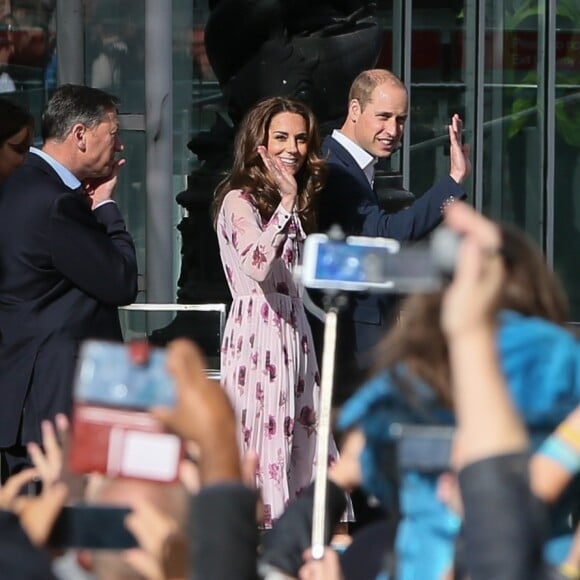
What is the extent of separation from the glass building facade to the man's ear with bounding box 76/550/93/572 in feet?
14.8

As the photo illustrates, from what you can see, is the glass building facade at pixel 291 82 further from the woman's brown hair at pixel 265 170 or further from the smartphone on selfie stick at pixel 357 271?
the smartphone on selfie stick at pixel 357 271

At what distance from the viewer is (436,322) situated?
6.42 ft

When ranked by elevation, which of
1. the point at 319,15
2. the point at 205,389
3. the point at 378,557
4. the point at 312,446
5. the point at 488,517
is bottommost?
the point at 312,446

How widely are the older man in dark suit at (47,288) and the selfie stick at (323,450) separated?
1845mm

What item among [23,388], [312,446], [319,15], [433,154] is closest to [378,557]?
[23,388]

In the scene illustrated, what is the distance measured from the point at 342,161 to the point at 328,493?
9.46 ft

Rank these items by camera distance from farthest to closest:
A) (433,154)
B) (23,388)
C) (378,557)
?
1. (433,154)
2. (23,388)
3. (378,557)

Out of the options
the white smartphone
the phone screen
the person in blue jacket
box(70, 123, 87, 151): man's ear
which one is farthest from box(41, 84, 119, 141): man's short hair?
the person in blue jacket

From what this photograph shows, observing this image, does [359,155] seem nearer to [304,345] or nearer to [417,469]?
[304,345]

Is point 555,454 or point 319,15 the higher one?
point 319,15

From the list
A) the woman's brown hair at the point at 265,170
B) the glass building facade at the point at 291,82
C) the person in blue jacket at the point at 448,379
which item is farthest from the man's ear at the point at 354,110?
the person in blue jacket at the point at 448,379

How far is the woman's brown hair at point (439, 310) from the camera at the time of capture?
1935 mm

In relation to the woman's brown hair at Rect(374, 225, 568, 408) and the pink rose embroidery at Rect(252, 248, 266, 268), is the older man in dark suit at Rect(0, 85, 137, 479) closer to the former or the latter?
the pink rose embroidery at Rect(252, 248, 266, 268)

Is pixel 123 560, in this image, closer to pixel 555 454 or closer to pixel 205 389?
pixel 205 389
